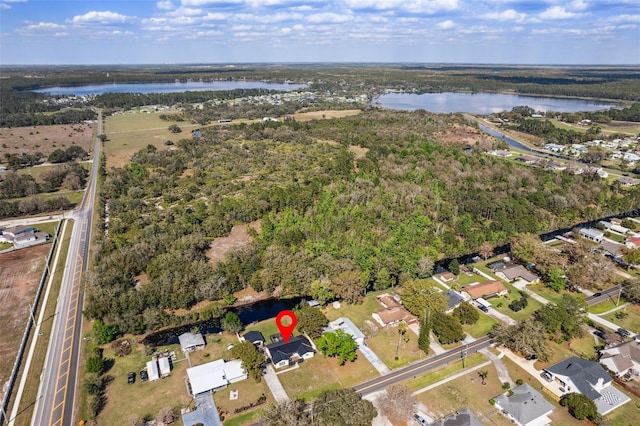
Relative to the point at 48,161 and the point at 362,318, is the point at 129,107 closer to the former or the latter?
the point at 48,161

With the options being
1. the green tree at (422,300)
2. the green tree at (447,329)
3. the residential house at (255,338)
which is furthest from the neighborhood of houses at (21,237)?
the green tree at (447,329)

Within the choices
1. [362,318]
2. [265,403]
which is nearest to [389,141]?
[362,318]

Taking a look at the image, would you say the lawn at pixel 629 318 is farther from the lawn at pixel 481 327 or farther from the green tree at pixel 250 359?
the green tree at pixel 250 359

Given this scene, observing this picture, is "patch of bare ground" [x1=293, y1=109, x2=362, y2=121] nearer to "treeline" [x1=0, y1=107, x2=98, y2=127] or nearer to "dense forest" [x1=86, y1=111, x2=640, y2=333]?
"dense forest" [x1=86, y1=111, x2=640, y2=333]

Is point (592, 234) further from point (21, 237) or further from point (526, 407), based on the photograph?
point (21, 237)

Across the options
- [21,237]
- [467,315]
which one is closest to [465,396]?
[467,315]
